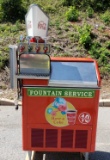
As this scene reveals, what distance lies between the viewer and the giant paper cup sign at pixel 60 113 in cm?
435

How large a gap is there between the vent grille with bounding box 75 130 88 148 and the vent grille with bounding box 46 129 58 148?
0.27m

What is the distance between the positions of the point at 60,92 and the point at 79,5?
24.1ft

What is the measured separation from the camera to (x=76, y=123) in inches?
175

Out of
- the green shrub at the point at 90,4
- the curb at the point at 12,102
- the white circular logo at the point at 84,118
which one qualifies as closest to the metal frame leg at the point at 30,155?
the white circular logo at the point at 84,118

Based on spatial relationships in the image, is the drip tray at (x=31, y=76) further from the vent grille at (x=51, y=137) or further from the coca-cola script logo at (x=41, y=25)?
the vent grille at (x=51, y=137)

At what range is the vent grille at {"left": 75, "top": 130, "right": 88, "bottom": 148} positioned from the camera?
4512 mm

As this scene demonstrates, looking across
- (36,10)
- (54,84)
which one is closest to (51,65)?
(54,84)

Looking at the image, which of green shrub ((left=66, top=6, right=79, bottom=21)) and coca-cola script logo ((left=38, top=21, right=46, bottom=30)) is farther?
green shrub ((left=66, top=6, right=79, bottom=21))

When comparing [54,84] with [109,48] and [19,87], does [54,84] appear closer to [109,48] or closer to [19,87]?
[19,87]

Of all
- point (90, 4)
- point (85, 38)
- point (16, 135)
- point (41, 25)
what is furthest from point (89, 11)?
point (41, 25)

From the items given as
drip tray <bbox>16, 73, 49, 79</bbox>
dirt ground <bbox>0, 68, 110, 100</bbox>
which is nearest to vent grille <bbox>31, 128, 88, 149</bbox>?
drip tray <bbox>16, 73, 49, 79</bbox>

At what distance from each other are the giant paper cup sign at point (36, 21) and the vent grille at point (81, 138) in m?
1.29

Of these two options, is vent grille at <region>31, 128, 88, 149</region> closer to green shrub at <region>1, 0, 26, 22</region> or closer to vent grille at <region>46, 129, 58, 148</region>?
vent grille at <region>46, 129, 58, 148</region>

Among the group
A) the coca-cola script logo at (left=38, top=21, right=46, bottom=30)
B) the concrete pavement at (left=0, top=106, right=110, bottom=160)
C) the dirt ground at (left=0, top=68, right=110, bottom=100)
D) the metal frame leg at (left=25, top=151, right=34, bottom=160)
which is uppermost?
the coca-cola script logo at (left=38, top=21, right=46, bottom=30)
